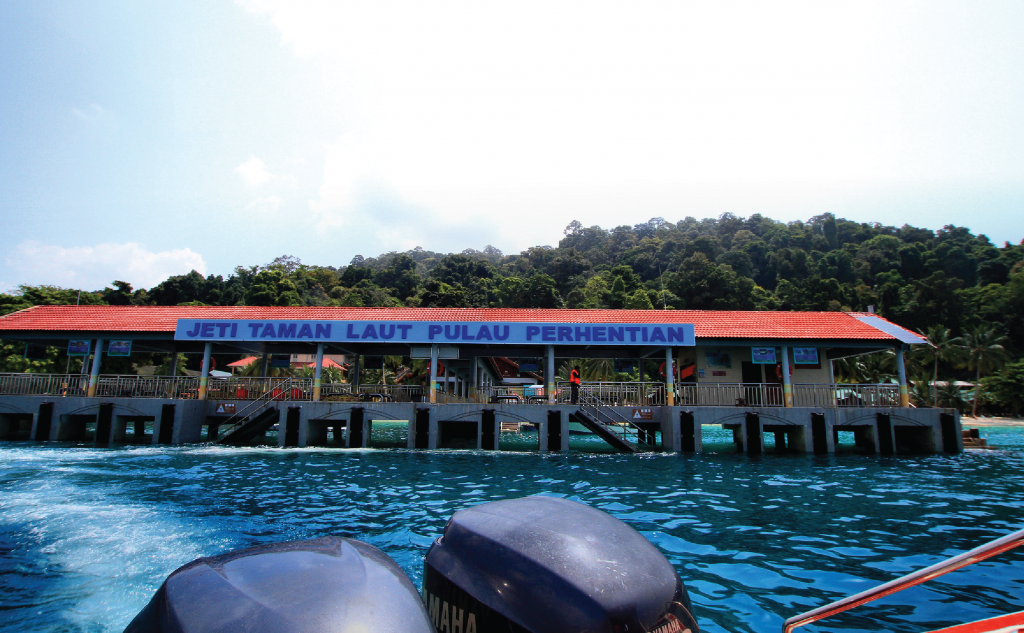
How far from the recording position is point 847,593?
5469 millimetres

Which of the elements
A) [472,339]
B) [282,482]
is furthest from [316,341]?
[282,482]

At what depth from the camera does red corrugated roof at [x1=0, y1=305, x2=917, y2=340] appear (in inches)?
865

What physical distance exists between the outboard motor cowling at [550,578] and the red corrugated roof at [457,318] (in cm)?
1833

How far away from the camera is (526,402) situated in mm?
21969

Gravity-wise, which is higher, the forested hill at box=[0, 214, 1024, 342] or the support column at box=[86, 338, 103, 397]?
the forested hill at box=[0, 214, 1024, 342]

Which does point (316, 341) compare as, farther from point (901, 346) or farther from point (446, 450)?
point (901, 346)

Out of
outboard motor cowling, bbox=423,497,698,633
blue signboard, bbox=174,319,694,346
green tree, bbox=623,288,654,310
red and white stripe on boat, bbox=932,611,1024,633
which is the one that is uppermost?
green tree, bbox=623,288,654,310

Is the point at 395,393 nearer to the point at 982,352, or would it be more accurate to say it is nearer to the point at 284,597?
the point at 284,597

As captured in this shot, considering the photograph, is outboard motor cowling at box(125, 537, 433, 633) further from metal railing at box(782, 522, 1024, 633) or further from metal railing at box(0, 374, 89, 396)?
metal railing at box(0, 374, 89, 396)

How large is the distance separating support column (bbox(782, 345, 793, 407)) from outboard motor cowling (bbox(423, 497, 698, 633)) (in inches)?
782

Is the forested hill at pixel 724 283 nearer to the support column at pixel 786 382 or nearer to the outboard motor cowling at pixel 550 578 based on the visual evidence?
the support column at pixel 786 382

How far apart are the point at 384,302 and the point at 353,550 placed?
67045 mm

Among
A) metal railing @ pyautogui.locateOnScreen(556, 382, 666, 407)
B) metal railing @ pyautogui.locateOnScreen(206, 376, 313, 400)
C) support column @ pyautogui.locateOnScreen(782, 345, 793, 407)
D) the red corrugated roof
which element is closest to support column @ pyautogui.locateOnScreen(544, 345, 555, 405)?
metal railing @ pyautogui.locateOnScreen(556, 382, 666, 407)

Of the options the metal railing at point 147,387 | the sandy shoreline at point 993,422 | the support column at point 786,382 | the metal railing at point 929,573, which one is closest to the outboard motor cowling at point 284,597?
the metal railing at point 929,573
